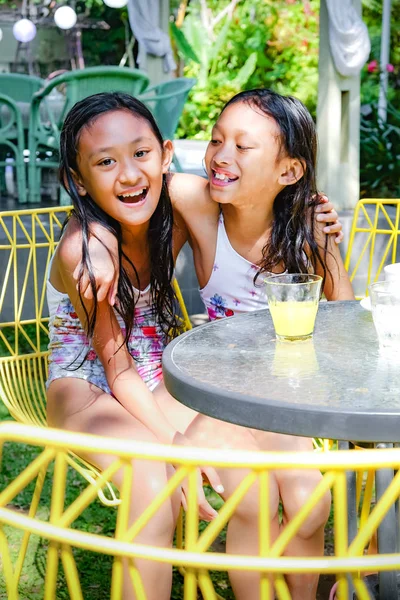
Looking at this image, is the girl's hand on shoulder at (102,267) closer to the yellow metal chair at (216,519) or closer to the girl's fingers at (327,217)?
the girl's fingers at (327,217)

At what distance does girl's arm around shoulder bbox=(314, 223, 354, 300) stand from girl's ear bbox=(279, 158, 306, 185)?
5.3 inches

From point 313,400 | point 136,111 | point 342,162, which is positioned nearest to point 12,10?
point 342,162

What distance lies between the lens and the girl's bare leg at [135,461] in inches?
59.4

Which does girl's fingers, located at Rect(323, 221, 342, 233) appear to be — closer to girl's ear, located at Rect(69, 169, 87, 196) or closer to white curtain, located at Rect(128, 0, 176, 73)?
girl's ear, located at Rect(69, 169, 87, 196)

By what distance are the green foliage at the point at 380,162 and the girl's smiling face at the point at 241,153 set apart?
5176mm

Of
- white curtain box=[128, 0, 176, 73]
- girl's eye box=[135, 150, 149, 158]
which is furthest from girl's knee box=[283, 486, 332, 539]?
white curtain box=[128, 0, 176, 73]

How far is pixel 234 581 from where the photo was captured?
166 cm

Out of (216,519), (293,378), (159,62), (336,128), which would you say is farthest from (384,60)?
(216,519)

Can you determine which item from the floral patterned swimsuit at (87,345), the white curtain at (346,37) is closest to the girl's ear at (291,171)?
the floral patterned swimsuit at (87,345)

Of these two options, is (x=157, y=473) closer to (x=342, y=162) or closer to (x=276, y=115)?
(x=276, y=115)

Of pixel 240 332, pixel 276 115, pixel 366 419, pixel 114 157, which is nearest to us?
pixel 366 419

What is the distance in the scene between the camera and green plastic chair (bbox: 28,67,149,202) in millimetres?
5555

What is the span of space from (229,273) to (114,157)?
1.39ft

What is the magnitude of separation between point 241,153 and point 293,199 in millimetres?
202
